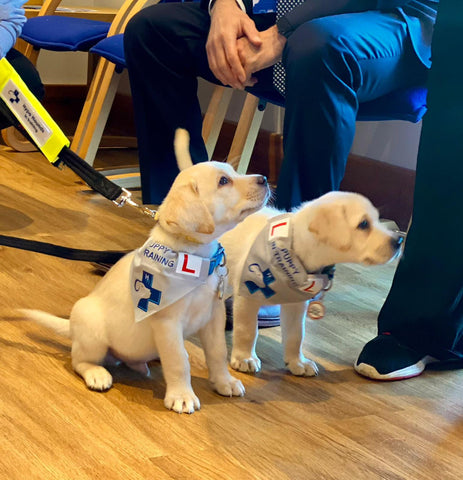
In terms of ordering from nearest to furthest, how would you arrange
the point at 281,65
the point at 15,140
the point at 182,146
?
the point at 182,146 → the point at 281,65 → the point at 15,140

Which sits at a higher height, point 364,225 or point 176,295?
point 364,225

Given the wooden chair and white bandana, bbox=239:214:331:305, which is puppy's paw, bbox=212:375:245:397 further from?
the wooden chair

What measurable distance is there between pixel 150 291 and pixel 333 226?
370 mm

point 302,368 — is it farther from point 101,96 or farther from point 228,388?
point 101,96

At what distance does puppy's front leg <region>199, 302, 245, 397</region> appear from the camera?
54.1 inches

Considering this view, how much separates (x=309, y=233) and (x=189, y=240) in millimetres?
247

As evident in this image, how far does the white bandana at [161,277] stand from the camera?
1.28m

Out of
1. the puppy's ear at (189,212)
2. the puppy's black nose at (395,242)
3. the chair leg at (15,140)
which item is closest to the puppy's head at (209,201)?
the puppy's ear at (189,212)

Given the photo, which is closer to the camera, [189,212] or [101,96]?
Answer: [189,212]

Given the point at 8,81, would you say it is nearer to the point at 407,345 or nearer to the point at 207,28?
the point at 207,28

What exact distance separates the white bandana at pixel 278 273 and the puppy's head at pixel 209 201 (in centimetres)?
14

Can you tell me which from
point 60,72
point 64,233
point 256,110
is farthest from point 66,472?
point 60,72

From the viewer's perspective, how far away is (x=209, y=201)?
1290 millimetres

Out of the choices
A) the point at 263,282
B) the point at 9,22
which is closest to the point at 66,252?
the point at 263,282
